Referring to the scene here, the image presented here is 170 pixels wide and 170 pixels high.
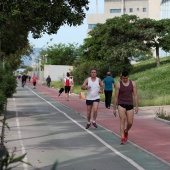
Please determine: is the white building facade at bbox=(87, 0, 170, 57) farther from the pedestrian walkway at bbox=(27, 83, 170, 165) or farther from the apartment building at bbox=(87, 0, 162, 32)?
the pedestrian walkway at bbox=(27, 83, 170, 165)

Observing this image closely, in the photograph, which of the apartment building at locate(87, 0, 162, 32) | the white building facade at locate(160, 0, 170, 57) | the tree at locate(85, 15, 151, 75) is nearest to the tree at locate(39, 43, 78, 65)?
the apartment building at locate(87, 0, 162, 32)

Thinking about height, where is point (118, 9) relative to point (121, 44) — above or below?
above

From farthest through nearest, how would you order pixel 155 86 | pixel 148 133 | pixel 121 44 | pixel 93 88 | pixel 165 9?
1. pixel 165 9
2. pixel 121 44
3. pixel 155 86
4. pixel 93 88
5. pixel 148 133

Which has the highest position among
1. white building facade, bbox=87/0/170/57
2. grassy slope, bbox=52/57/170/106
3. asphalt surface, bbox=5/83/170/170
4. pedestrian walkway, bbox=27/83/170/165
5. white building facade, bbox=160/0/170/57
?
white building facade, bbox=87/0/170/57

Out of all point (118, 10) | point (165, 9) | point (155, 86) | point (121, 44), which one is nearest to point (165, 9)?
point (165, 9)

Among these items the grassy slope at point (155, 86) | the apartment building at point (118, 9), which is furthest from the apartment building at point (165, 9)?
the apartment building at point (118, 9)

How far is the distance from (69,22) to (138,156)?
746 cm

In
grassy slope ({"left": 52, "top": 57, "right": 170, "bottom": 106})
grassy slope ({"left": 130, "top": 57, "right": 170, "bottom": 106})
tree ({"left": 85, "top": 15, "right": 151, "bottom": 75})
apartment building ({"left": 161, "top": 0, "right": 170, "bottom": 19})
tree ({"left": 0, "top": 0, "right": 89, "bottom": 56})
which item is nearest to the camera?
tree ({"left": 0, "top": 0, "right": 89, "bottom": 56})

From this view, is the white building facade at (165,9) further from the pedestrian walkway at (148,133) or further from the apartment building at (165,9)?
the pedestrian walkway at (148,133)

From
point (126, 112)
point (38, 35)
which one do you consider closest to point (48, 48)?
point (38, 35)

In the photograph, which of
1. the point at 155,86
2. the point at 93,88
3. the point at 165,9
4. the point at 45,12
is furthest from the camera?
the point at 165,9

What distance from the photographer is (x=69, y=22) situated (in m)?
17.0

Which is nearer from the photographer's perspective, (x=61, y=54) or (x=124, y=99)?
(x=124, y=99)

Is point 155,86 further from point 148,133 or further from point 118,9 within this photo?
point 118,9
